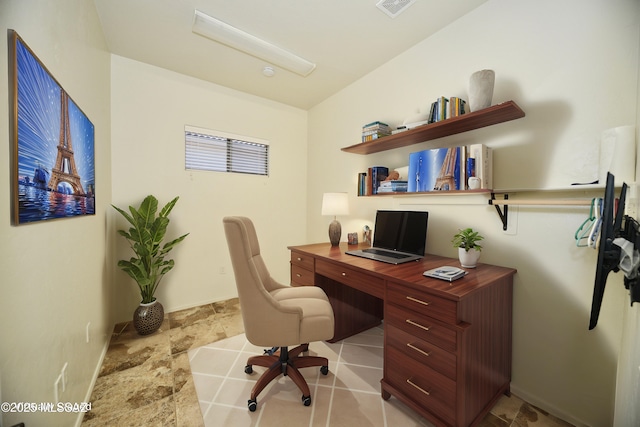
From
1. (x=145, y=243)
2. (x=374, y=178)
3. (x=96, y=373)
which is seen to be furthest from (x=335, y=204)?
(x=96, y=373)

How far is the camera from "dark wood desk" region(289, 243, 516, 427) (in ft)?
3.91

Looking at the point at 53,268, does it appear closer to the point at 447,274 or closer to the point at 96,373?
the point at 96,373

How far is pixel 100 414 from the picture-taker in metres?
1.43

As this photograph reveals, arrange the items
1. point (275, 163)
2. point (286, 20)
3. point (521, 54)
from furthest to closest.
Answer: point (275, 163), point (286, 20), point (521, 54)

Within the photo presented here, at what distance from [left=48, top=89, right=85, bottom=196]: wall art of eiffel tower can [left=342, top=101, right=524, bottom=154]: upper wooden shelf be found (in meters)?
2.04

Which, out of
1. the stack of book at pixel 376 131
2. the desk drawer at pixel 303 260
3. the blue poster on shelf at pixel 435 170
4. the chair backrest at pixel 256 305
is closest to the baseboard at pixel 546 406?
the blue poster on shelf at pixel 435 170

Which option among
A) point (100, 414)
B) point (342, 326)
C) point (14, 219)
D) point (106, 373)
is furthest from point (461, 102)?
point (106, 373)

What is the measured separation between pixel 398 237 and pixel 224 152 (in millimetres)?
2390

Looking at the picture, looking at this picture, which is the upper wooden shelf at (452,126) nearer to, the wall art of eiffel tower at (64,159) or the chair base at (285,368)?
the chair base at (285,368)

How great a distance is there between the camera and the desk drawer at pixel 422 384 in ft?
3.99

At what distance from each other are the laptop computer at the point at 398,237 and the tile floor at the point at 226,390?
→ 2.82 feet

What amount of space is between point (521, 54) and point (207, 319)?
3.51 metres

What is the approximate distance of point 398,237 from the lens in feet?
6.88

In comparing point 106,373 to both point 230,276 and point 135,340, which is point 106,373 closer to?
point 135,340
